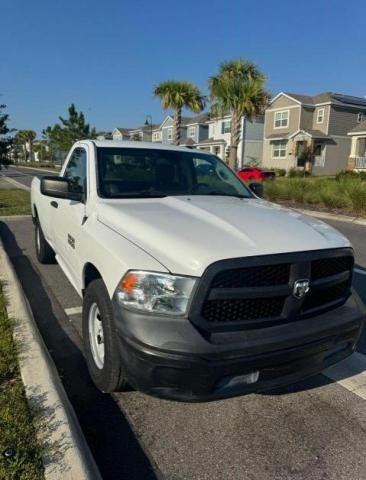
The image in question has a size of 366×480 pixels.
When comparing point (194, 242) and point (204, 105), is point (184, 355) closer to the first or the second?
point (194, 242)

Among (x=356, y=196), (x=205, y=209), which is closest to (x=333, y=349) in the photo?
(x=205, y=209)

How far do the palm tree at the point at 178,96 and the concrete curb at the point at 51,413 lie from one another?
28.7 m

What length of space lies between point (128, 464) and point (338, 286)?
1.73 m

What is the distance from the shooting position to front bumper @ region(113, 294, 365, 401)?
6.68ft

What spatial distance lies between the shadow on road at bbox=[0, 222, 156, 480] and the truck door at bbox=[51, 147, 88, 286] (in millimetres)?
564

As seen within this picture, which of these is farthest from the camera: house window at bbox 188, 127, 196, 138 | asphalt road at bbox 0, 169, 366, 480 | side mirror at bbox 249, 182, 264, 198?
house window at bbox 188, 127, 196, 138

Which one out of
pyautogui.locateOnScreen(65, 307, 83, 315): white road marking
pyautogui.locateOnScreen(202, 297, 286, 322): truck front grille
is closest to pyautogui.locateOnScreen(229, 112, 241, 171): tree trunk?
pyautogui.locateOnScreen(65, 307, 83, 315): white road marking

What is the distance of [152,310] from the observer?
84.5 inches

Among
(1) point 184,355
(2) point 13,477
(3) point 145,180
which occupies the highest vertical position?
(3) point 145,180

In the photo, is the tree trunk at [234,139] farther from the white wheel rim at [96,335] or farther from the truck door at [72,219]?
the white wheel rim at [96,335]

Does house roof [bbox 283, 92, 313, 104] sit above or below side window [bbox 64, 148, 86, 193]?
above

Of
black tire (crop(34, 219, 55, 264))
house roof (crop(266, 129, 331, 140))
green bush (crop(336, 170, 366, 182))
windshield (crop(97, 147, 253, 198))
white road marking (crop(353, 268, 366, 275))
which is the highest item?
house roof (crop(266, 129, 331, 140))

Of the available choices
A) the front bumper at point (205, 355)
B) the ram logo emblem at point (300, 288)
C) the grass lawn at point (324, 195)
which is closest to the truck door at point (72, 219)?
the front bumper at point (205, 355)

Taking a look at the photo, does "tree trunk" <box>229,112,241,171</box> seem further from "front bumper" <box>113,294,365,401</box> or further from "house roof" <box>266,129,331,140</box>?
"front bumper" <box>113,294,365,401</box>
